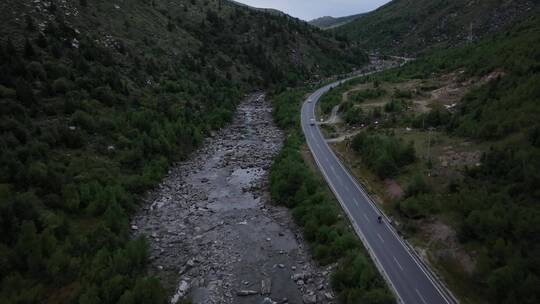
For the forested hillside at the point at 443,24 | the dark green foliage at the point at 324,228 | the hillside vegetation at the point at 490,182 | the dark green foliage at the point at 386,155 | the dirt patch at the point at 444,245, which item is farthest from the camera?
the forested hillside at the point at 443,24

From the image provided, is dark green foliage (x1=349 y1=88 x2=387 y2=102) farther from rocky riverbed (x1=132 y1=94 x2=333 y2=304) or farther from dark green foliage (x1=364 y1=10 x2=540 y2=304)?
rocky riverbed (x1=132 y1=94 x2=333 y2=304)

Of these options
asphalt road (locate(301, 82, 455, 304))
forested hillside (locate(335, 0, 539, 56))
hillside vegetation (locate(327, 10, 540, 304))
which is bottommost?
asphalt road (locate(301, 82, 455, 304))

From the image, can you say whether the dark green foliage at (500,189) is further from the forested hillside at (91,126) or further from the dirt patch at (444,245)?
the forested hillside at (91,126)

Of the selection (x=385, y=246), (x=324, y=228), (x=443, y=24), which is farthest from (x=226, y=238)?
(x=443, y=24)

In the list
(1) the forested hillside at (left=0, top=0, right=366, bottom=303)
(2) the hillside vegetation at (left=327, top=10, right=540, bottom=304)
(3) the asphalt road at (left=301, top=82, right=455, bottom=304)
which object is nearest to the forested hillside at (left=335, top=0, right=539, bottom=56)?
(2) the hillside vegetation at (left=327, top=10, right=540, bottom=304)

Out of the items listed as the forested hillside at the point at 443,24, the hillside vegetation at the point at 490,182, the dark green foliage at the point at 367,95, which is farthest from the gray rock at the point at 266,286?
the forested hillside at the point at 443,24

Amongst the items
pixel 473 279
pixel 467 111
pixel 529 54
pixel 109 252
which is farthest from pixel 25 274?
pixel 529 54
